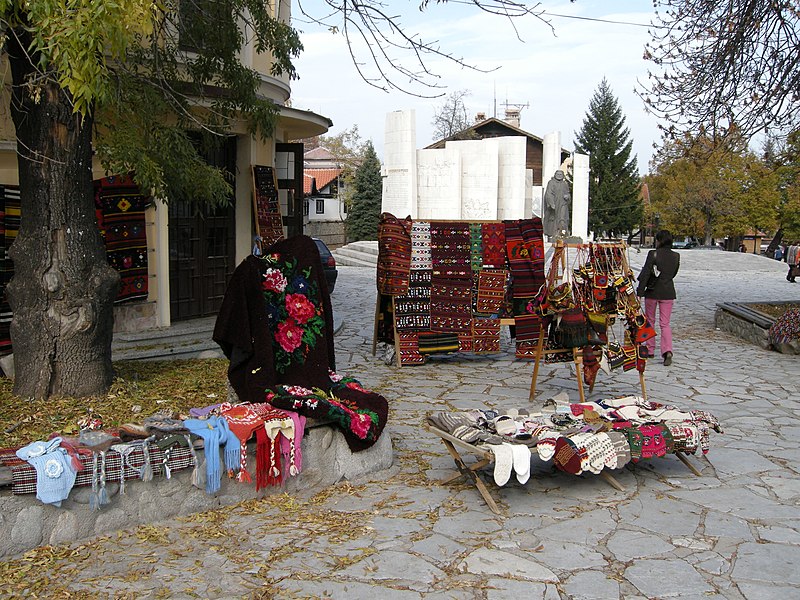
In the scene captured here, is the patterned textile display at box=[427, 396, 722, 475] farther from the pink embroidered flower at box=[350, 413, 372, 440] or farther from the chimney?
the chimney

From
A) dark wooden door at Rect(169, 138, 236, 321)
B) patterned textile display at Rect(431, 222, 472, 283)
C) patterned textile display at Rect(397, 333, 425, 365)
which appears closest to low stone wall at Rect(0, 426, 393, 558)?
patterned textile display at Rect(397, 333, 425, 365)

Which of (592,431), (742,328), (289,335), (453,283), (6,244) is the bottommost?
(742,328)

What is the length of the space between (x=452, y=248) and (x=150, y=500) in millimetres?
5945

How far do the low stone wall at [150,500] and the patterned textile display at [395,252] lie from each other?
409cm

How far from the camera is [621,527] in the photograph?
5.04 metres

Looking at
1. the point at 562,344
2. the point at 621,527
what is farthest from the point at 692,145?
the point at 621,527

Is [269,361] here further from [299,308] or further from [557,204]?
[557,204]

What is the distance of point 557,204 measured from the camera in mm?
21078

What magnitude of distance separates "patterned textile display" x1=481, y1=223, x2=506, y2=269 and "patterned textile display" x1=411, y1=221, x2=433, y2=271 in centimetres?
68

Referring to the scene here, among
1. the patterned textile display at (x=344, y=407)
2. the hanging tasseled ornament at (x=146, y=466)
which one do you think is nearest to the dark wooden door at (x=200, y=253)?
the patterned textile display at (x=344, y=407)

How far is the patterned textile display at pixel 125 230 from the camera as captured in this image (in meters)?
10.4

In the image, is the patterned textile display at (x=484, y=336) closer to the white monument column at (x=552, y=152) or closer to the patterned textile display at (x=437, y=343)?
the patterned textile display at (x=437, y=343)

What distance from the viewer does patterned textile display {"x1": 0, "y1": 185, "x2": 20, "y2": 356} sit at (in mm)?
8906

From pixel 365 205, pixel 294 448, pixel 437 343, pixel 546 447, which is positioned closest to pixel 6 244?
pixel 437 343
